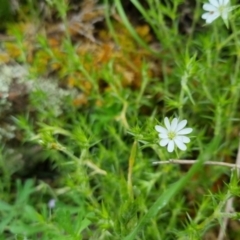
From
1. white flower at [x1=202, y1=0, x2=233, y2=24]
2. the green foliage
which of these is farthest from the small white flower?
white flower at [x1=202, y1=0, x2=233, y2=24]

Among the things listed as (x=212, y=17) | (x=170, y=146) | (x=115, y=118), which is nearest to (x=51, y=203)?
(x=115, y=118)

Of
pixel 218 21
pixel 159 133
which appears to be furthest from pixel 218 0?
pixel 159 133

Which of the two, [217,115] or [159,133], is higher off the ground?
[159,133]

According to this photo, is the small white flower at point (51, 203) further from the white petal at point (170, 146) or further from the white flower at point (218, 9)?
the white flower at point (218, 9)

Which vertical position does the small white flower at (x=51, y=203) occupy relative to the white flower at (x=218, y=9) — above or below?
below

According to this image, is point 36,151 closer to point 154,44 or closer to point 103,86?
point 103,86

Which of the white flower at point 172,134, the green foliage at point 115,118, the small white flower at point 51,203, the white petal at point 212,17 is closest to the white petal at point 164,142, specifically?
the white flower at point 172,134

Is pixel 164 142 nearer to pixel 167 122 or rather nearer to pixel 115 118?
pixel 167 122

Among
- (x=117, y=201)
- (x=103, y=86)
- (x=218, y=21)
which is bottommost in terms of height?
(x=117, y=201)
